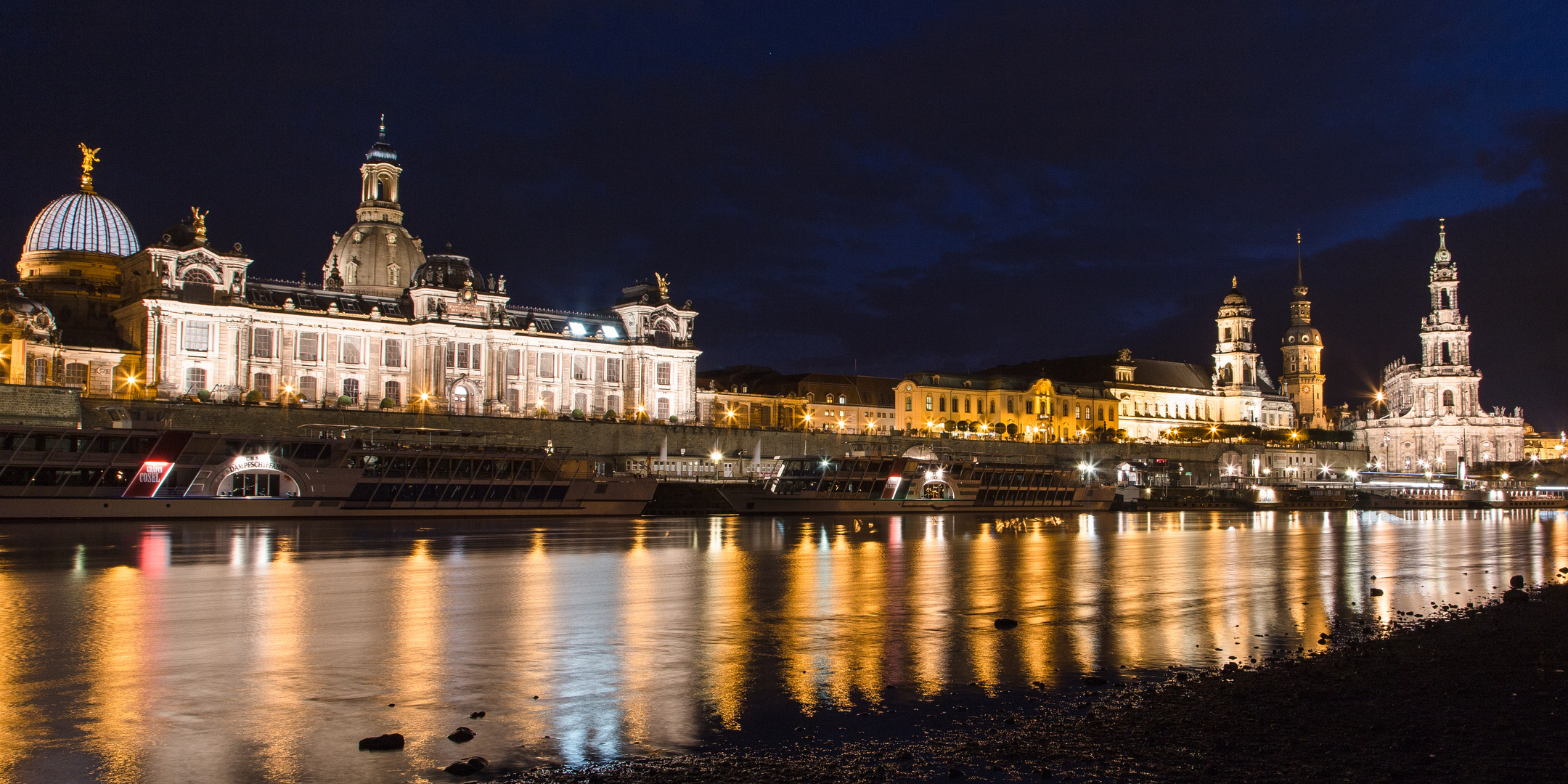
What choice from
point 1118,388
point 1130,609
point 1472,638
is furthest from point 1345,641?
point 1118,388

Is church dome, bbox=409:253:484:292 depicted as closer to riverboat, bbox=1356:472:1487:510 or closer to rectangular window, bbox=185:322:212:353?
rectangular window, bbox=185:322:212:353

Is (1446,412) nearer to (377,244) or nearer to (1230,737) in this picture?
(377,244)

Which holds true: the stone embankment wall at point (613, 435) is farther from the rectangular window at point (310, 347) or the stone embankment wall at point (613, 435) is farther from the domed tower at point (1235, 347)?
the domed tower at point (1235, 347)

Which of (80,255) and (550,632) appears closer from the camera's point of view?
(550,632)

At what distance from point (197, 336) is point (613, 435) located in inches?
1313

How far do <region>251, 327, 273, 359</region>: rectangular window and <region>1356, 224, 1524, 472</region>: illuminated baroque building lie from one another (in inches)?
5239

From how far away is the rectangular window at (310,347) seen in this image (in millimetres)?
101125

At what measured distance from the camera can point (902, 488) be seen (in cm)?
7694

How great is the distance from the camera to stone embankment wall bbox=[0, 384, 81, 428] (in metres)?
77.2

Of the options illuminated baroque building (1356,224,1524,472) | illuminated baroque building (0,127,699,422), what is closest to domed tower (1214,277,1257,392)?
illuminated baroque building (1356,224,1524,472)

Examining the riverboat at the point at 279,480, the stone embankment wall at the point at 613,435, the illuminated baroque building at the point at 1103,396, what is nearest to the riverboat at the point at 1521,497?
the stone embankment wall at the point at 613,435

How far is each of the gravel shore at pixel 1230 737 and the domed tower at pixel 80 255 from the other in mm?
100337

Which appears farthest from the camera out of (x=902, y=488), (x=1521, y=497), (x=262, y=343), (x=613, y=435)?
(x=1521, y=497)

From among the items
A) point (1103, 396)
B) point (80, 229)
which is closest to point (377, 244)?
point (80, 229)
